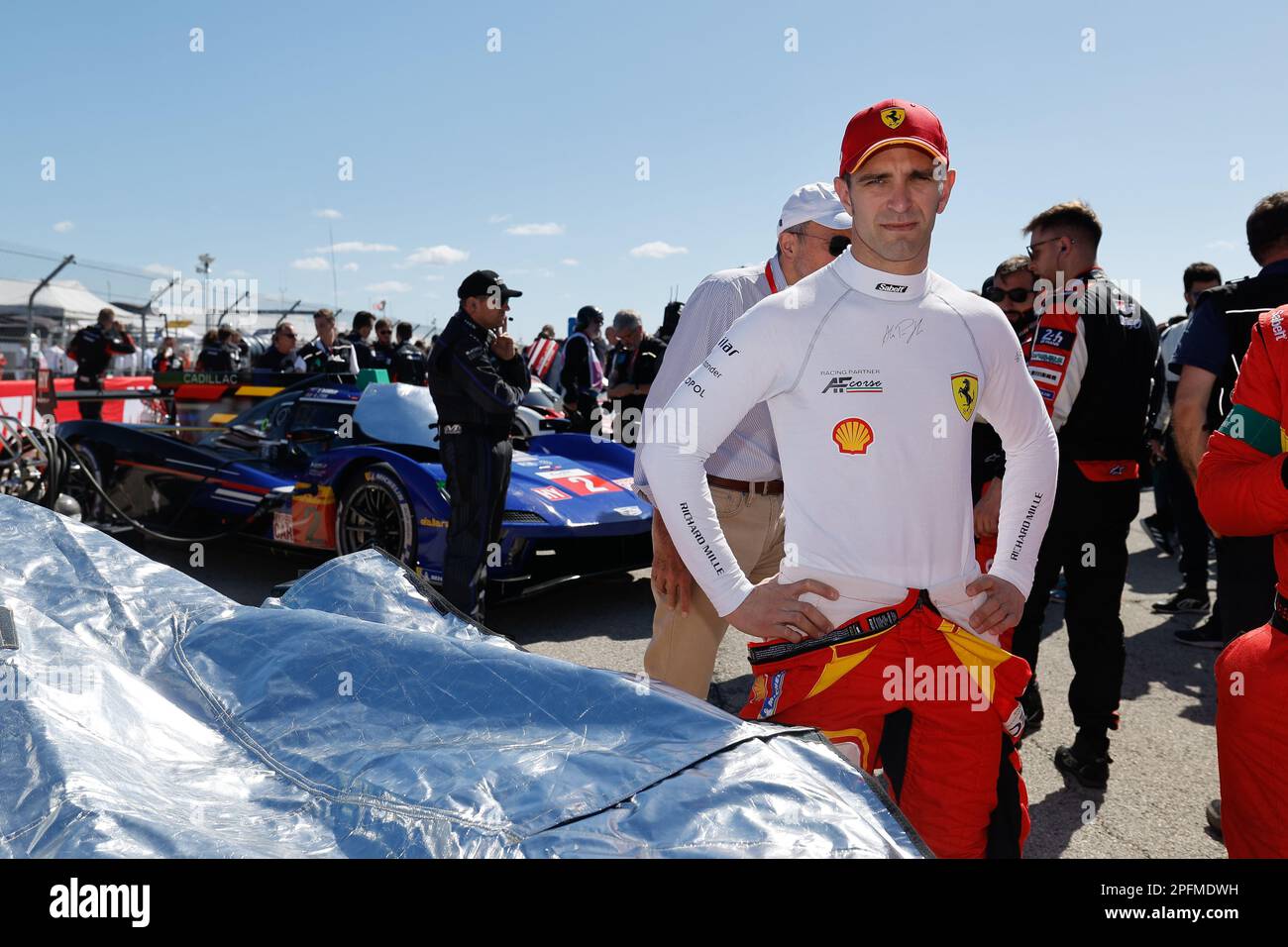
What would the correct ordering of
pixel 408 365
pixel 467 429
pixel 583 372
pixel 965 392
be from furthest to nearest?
pixel 583 372, pixel 408 365, pixel 467 429, pixel 965 392

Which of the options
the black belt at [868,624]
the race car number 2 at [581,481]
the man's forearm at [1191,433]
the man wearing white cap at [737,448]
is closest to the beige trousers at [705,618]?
the man wearing white cap at [737,448]

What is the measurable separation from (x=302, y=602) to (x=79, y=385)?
12.2 meters

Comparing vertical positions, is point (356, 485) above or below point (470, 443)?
below

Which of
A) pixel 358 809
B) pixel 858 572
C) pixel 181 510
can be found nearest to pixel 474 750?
pixel 358 809

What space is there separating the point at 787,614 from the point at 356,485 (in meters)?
4.12

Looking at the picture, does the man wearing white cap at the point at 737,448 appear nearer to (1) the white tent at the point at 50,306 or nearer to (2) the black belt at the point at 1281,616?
(2) the black belt at the point at 1281,616

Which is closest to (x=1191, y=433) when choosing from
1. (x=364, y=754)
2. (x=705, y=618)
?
(x=705, y=618)

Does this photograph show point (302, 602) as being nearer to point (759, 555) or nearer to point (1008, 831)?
point (759, 555)

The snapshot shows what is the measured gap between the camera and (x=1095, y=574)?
3.31 m

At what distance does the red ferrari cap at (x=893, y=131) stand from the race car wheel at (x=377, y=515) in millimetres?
3746

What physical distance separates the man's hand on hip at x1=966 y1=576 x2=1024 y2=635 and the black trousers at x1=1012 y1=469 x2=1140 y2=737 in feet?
5.49

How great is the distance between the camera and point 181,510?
628 cm

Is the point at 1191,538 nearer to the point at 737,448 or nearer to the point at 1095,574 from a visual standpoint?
the point at 1095,574

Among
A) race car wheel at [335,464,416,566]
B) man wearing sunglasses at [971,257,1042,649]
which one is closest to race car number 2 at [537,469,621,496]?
race car wheel at [335,464,416,566]
